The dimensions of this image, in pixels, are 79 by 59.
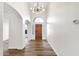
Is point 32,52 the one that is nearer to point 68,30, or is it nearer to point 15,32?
point 68,30

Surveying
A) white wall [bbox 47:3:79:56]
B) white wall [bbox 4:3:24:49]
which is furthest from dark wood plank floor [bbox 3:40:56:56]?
white wall [bbox 47:3:79:56]

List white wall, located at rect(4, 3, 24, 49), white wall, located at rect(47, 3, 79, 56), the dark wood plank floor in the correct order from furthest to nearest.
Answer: white wall, located at rect(4, 3, 24, 49) → the dark wood plank floor → white wall, located at rect(47, 3, 79, 56)

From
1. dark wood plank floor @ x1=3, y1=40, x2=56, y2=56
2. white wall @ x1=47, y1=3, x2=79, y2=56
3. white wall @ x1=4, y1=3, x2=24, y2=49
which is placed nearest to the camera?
white wall @ x1=47, y1=3, x2=79, y2=56

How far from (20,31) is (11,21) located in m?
0.65

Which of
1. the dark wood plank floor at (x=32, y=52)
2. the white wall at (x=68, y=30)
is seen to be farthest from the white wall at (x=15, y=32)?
the white wall at (x=68, y=30)

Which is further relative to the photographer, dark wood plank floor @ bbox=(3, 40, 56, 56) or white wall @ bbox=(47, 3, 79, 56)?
dark wood plank floor @ bbox=(3, 40, 56, 56)

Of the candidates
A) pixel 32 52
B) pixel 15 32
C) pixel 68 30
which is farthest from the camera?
pixel 15 32

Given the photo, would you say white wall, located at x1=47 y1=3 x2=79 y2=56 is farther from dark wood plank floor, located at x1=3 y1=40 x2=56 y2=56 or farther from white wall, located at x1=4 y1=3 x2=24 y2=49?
white wall, located at x1=4 y1=3 x2=24 y2=49

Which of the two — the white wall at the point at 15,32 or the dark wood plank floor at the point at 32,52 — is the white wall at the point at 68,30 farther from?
the white wall at the point at 15,32

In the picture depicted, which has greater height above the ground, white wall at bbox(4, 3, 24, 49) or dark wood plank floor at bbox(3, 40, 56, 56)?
white wall at bbox(4, 3, 24, 49)

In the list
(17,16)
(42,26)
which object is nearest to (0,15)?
(17,16)

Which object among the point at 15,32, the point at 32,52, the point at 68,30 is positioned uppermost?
the point at 68,30

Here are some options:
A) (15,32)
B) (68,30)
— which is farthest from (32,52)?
(15,32)

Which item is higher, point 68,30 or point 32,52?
point 68,30
